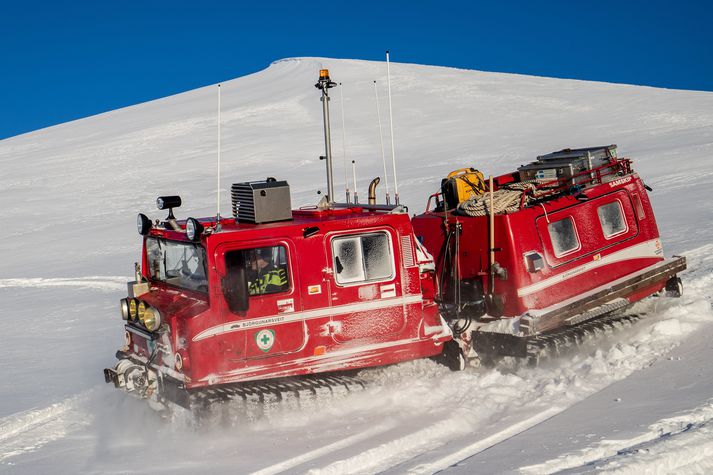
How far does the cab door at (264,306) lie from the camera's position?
738cm

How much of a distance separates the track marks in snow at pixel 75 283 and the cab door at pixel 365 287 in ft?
31.3

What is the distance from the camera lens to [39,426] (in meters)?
8.27

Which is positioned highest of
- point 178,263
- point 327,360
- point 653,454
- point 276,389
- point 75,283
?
point 75,283

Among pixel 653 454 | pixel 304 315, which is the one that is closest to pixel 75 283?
pixel 304 315

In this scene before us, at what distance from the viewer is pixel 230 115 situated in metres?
45.9

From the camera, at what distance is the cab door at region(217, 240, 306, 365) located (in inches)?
291

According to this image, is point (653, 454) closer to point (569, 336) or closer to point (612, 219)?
point (569, 336)

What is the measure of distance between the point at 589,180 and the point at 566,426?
441 centimetres

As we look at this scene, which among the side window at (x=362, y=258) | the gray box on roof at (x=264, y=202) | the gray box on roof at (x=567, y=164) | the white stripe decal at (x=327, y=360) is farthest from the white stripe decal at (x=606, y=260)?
the gray box on roof at (x=264, y=202)

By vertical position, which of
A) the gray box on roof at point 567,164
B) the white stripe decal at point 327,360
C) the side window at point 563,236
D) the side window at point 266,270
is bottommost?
the white stripe decal at point 327,360

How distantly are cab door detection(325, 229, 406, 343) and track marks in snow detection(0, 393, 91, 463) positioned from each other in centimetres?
294

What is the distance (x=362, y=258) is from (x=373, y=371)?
4.08 feet

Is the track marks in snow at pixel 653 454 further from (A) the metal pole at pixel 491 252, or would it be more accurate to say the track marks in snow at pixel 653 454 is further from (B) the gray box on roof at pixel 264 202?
(B) the gray box on roof at pixel 264 202

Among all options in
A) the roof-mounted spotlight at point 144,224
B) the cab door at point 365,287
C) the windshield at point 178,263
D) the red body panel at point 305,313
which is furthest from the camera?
the roof-mounted spotlight at point 144,224
